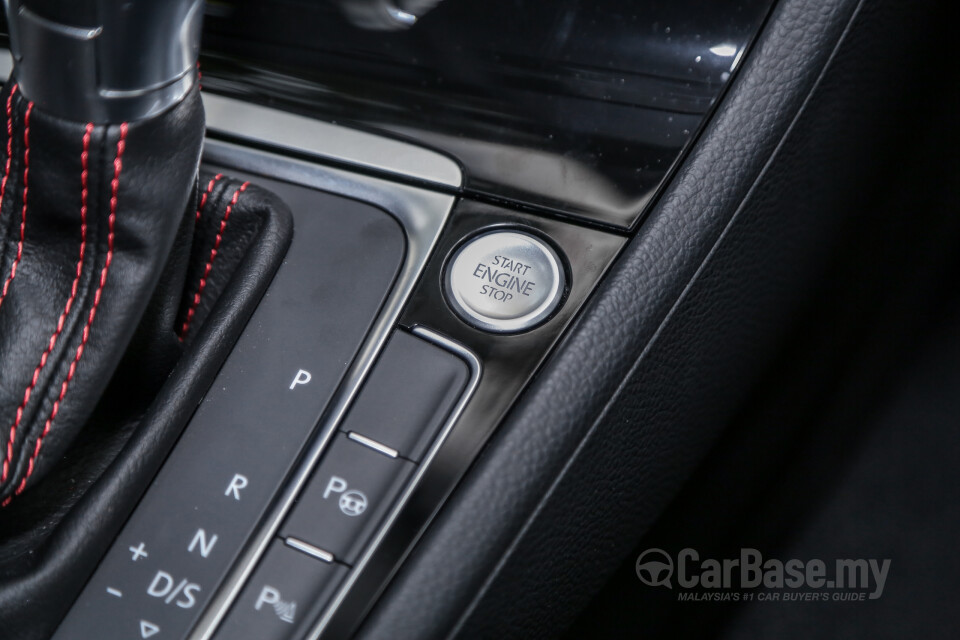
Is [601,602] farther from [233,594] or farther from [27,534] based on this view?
[27,534]

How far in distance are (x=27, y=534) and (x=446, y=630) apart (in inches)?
11.1

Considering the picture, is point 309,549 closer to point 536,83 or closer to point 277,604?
point 277,604

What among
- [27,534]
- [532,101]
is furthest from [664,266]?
[27,534]

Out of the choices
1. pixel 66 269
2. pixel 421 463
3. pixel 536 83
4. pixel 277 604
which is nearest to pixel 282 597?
pixel 277 604

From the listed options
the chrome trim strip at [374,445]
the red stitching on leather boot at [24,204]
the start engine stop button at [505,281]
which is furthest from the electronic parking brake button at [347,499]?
the red stitching on leather boot at [24,204]

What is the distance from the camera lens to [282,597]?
0.55 metres

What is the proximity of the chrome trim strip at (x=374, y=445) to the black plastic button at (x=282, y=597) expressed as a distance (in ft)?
0.23

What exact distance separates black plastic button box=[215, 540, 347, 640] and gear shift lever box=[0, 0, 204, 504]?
0.46ft

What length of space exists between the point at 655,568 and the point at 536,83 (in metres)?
0.36

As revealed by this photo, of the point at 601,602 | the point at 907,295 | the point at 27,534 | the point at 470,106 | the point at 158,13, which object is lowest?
the point at 27,534

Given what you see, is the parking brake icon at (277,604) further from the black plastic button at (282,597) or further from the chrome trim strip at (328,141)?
the chrome trim strip at (328,141)

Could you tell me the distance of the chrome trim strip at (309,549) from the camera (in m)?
0.56

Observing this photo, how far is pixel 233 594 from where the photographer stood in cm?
55

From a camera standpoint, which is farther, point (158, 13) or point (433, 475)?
point (433, 475)
